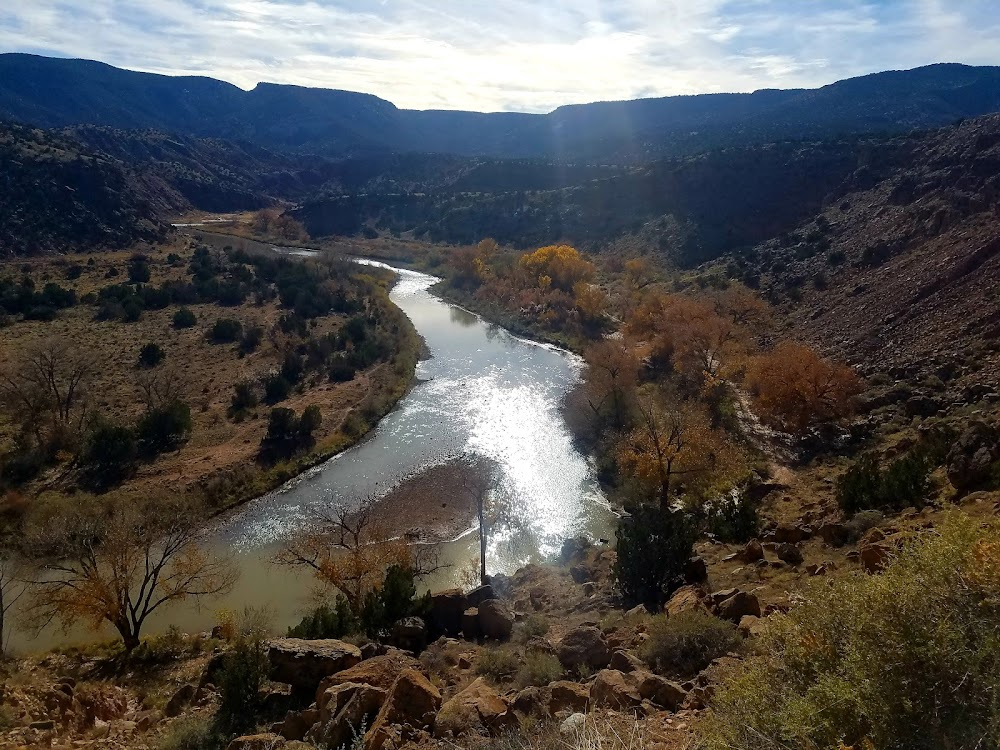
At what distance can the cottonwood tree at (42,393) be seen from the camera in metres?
32.6

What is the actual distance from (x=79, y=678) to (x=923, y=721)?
19233mm

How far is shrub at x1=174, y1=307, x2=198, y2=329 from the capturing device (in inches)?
2110

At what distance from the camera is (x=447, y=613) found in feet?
56.4

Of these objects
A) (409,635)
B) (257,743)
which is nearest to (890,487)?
(409,635)

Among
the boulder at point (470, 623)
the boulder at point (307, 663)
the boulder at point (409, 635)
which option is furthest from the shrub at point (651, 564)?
the boulder at point (307, 663)

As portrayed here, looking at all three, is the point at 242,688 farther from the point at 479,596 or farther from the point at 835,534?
the point at 835,534

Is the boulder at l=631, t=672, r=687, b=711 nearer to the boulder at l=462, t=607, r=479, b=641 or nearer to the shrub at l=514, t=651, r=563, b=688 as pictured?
the shrub at l=514, t=651, r=563, b=688

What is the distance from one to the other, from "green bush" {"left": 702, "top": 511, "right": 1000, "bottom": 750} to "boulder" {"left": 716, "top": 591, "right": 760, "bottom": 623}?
20.6 feet

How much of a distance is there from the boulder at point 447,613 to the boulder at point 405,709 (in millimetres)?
5890

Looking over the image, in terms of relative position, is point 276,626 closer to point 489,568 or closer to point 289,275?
point 489,568

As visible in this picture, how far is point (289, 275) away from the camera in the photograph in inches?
2751

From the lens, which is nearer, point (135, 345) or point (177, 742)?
point (177, 742)

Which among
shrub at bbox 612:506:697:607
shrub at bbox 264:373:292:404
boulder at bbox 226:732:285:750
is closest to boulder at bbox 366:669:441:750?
boulder at bbox 226:732:285:750

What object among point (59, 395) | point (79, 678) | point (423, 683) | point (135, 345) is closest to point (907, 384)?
point (423, 683)
